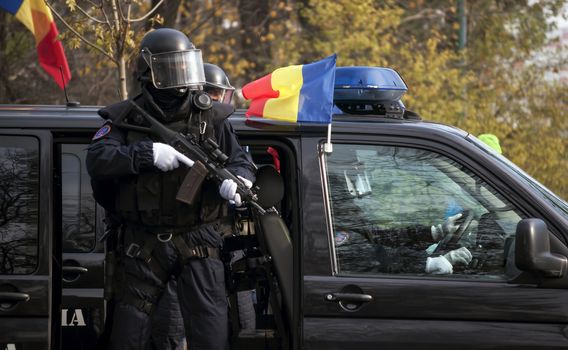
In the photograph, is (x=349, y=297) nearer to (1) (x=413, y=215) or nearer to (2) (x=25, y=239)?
(1) (x=413, y=215)

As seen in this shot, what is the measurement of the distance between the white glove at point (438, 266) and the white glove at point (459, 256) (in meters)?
0.02

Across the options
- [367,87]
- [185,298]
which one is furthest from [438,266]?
[185,298]

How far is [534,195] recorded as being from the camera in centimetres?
423

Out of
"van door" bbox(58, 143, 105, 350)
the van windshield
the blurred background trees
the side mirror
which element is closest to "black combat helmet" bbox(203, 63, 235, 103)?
"van door" bbox(58, 143, 105, 350)

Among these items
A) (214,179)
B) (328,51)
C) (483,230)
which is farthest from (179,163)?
(328,51)

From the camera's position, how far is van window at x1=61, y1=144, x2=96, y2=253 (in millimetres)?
5270

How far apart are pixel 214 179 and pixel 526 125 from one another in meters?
12.6

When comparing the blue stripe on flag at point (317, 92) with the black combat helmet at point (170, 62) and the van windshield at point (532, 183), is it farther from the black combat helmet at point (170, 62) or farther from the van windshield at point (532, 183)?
the van windshield at point (532, 183)

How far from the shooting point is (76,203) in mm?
5273

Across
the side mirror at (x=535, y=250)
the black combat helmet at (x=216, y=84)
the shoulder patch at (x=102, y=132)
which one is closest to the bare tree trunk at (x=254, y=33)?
the black combat helmet at (x=216, y=84)

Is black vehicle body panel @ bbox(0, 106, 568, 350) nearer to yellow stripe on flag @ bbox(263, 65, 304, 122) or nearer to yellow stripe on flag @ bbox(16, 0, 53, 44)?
yellow stripe on flag @ bbox(263, 65, 304, 122)

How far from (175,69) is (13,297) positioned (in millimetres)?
1122

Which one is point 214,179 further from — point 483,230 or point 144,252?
point 483,230

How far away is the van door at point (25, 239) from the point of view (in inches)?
163
